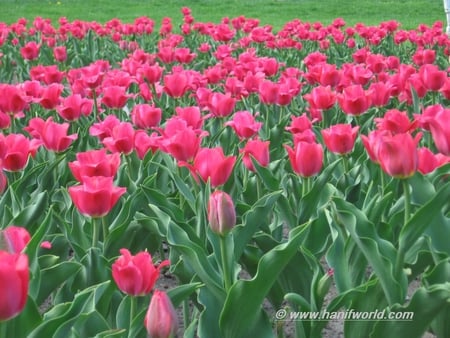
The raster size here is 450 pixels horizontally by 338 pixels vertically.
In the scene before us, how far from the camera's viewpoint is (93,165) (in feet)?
5.86

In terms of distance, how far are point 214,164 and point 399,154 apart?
0.47 m

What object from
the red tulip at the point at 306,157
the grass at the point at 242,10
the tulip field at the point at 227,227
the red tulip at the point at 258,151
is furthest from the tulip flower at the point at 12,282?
the grass at the point at 242,10

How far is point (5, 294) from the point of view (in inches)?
42.8

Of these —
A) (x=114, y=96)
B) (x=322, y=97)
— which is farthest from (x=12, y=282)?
(x=114, y=96)

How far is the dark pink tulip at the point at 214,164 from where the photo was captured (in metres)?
1.78

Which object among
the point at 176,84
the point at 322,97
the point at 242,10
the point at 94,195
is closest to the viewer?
the point at 94,195

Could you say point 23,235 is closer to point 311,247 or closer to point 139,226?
point 139,226

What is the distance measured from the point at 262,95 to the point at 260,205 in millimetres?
1319

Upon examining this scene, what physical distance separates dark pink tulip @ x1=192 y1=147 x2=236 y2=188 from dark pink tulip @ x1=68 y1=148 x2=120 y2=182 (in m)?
0.21

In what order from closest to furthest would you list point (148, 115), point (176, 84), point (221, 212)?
point (221, 212)
point (148, 115)
point (176, 84)

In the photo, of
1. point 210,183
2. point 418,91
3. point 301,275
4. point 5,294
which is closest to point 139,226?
point 210,183

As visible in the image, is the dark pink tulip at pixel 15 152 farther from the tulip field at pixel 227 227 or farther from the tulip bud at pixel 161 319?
the tulip bud at pixel 161 319

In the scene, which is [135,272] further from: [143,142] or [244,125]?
[244,125]

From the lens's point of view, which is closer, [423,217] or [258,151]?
[423,217]
